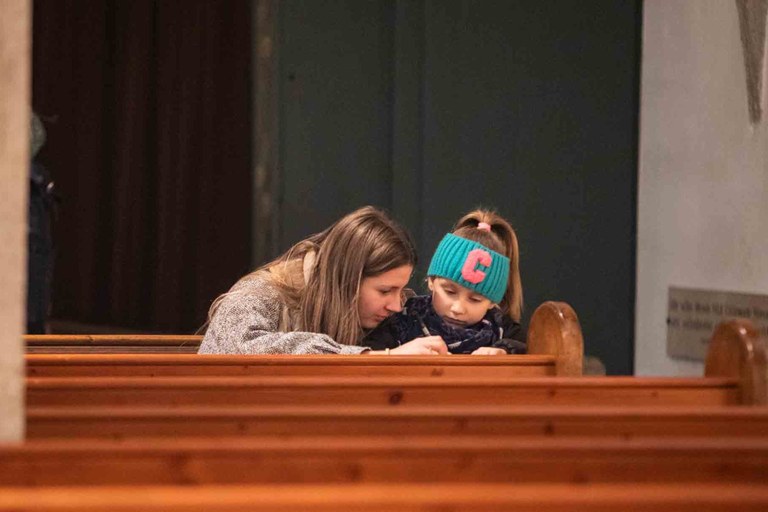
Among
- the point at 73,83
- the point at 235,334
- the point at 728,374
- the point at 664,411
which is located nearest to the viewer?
the point at 664,411

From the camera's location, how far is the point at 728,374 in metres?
2.60

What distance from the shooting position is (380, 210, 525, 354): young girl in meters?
3.97

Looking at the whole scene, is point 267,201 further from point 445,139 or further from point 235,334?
point 235,334

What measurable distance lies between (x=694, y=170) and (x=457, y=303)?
1944 mm

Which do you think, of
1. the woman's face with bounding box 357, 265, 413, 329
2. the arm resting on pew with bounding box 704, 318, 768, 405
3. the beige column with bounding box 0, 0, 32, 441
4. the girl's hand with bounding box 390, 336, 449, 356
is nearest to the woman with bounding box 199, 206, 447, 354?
the woman's face with bounding box 357, 265, 413, 329

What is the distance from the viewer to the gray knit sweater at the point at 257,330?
354 cm

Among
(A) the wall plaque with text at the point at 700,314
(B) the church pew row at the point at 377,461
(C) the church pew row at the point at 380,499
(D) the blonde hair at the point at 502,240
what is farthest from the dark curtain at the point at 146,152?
(C) the church pew row at the point at 380,499

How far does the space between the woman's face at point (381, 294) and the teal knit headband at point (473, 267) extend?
20 cm

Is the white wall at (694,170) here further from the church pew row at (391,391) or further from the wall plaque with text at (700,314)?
the church pew row at (391,391)

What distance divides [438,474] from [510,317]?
2383 millimetres

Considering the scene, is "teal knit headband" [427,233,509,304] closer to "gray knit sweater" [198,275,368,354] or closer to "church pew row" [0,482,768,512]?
"gray knit sweater" [198,275,368,354]

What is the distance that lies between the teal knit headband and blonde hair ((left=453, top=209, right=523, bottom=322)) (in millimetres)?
87

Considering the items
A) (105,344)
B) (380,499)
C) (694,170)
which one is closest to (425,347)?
(105,344)

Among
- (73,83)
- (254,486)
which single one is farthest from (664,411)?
(73,83)
